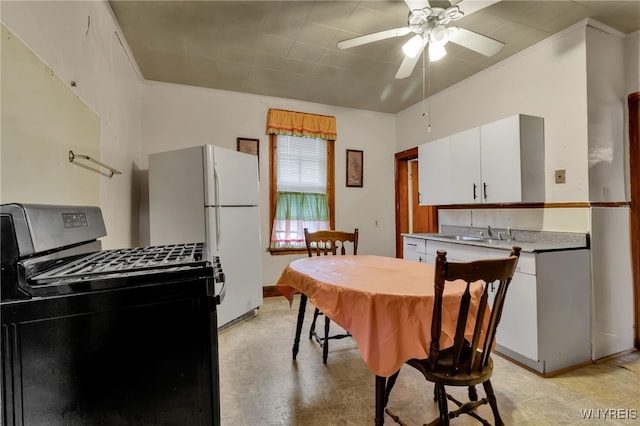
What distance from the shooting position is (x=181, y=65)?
124 inches

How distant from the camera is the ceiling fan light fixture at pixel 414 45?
2.07 meters

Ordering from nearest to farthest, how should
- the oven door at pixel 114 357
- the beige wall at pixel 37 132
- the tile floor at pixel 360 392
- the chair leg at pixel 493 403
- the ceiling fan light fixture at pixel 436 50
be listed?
the oven door at pixel 114 357 → the beige wall at pixel 37 132 → the chair leg at pixel 493 403 → the tile floor at pixel 360 392 → the ceiling fan light fixture at pixel 436 50

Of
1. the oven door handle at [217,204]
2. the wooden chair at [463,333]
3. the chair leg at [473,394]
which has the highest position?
the oven door handle at [217,204]

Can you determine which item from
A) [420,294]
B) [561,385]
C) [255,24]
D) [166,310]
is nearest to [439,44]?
[255,24]

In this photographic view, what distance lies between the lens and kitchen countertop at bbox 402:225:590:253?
2342mm

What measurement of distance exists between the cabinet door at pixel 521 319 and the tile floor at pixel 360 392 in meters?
0.16

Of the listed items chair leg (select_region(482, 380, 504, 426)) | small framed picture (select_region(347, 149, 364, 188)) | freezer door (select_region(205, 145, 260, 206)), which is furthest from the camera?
small framed picture (select_region(347, 149, 364, 188))

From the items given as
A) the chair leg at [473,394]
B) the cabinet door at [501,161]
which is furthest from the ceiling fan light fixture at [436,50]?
the chair leg at [473,394]

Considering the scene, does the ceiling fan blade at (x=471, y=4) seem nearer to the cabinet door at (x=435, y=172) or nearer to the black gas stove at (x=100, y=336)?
the cabinet door at (x=435, y=172)

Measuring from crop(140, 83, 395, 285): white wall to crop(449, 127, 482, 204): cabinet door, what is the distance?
1.52 m

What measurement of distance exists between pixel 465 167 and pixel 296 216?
2.15m

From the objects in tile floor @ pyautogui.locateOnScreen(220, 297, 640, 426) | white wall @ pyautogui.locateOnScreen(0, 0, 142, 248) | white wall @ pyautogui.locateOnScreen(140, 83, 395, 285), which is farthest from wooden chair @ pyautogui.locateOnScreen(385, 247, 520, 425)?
white wall @ pyautogui.locateOnScreen(140, 83, 395, 285)

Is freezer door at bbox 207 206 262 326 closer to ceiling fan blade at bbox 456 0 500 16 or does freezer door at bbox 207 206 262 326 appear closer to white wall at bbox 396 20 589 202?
ceiling fan blade at bbox 456 0 500 16

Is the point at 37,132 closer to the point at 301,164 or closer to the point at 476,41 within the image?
the point at 476,41
